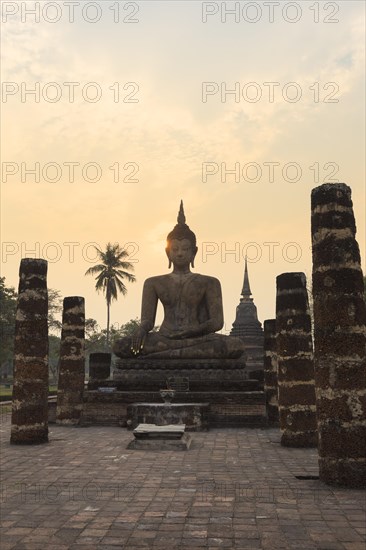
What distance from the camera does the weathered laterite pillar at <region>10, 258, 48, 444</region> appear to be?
1180 cm

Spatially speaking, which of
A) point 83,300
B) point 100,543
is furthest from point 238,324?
point 100,543

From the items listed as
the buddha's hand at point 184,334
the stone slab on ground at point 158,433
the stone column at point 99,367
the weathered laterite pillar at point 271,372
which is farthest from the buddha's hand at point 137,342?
the stone slab on ground at point 158,433

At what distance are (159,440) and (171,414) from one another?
264 centimetres

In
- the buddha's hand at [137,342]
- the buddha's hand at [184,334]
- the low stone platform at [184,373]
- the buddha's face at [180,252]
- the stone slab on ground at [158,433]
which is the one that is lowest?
the stone slab on ground at [158,433]

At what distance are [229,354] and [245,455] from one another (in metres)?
7.88

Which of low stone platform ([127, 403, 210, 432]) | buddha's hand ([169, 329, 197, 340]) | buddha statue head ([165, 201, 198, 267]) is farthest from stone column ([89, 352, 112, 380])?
low stone platform ([127, 403, 210, 432])

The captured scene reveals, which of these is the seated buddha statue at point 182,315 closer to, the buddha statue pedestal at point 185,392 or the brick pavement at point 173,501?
the buddha statue pedestal at point 185,392

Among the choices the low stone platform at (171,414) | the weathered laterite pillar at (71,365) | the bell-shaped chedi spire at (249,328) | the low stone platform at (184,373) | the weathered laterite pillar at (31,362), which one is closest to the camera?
the weathered laterite pillar at (31,362)

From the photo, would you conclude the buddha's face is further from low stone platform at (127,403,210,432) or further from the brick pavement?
the brick pavement

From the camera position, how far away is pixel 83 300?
16.8 meters

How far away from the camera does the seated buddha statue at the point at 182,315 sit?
18.2 m

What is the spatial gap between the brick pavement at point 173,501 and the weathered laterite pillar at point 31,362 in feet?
3.64

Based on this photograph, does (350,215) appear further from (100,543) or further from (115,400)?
(115,400)

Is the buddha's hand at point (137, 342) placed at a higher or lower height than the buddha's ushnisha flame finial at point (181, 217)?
lower
